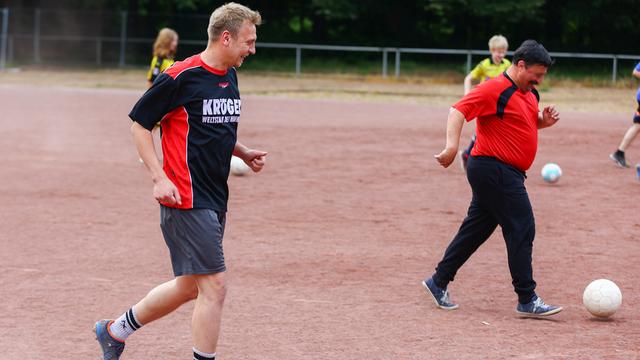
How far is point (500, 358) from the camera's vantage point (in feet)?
19.8

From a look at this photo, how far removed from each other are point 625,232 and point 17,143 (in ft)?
34.0

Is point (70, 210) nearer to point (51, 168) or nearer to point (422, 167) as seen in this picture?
point (51, 168)

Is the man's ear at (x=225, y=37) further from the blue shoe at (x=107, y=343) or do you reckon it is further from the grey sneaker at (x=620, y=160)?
the grey sneaker at (x=620, y=160)

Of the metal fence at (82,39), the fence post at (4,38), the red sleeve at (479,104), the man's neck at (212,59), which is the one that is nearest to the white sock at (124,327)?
the man's neck at (212,59)

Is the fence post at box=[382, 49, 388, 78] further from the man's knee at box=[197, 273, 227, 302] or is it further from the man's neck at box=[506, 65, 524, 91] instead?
the man's knee at box=[197, 273, 227, 302]

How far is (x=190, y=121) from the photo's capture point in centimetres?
523

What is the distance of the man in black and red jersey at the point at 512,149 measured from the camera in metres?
6.80

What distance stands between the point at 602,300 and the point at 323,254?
2820mm

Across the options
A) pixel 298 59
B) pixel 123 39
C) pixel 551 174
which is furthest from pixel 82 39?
pixel 551 174

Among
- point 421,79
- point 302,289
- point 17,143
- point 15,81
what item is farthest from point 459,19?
point 302,289

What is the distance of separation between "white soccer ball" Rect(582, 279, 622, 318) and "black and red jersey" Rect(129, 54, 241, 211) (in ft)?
9.79

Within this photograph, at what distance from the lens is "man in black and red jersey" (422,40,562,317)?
6.80 m

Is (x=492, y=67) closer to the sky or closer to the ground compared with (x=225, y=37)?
closer to the ground

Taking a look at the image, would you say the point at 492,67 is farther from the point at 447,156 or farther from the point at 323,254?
the point at 447,156
